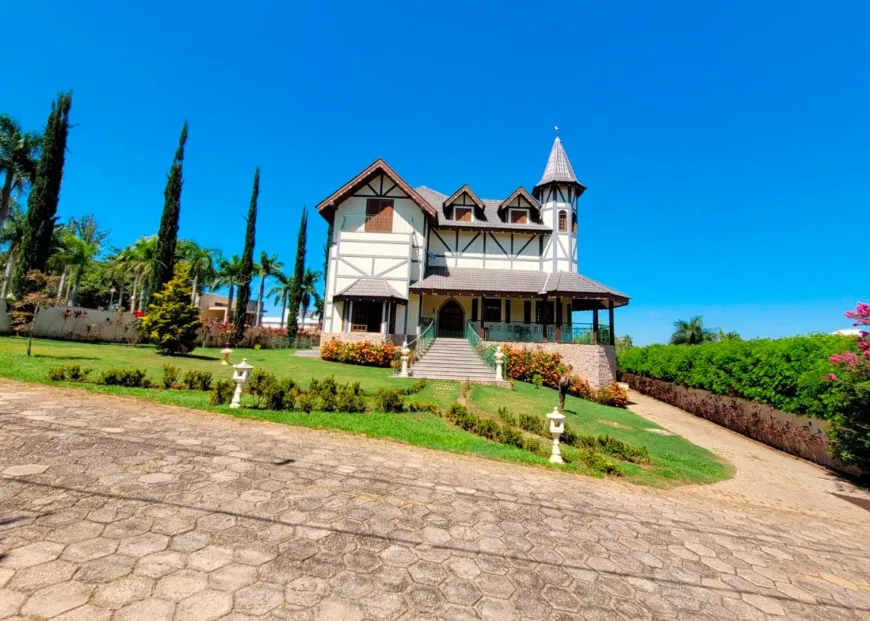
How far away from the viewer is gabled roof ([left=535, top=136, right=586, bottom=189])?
25.1 meters

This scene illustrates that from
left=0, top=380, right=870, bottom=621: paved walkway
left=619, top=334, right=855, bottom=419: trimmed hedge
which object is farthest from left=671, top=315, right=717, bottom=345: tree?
left=0, top=380, right=870, bottom=621: paved walkway

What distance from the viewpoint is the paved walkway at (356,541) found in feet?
9.05

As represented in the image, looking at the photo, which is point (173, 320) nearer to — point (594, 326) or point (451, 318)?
point (451, 318)

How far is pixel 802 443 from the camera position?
12133 mm

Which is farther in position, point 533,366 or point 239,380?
point 533,366

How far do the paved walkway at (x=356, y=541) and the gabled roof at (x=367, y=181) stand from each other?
58.3 ft

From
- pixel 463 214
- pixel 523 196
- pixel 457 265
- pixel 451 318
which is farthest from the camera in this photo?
pixel 523 196

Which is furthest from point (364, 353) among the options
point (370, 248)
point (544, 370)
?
point (544, 370)

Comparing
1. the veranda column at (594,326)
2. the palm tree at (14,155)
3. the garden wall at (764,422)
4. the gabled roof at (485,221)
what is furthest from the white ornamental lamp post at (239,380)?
the palm tree at (14,155)

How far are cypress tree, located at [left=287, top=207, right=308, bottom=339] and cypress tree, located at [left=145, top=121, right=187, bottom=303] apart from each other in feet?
34.0

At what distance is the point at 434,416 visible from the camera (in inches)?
400

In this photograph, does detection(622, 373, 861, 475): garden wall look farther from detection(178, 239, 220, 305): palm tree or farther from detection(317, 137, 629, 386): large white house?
detection(178, 239, 220, 305): palm tree

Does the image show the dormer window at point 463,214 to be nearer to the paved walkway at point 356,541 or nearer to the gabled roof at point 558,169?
the gabled roof at point 558,169

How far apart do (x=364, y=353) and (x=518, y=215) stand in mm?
14201
